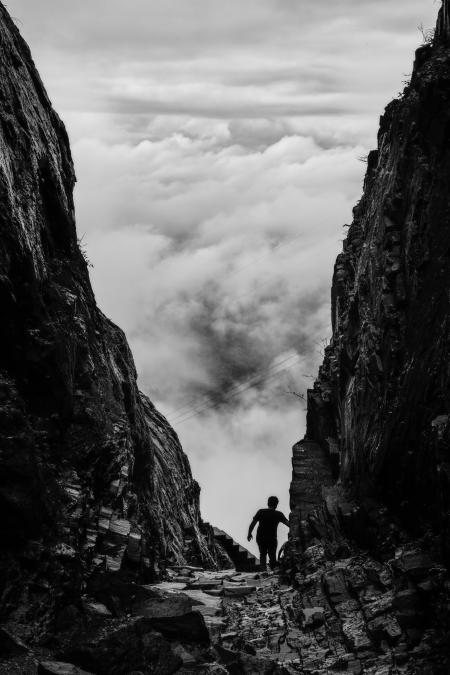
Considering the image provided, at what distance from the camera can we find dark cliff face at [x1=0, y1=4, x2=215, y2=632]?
1187 centimetres

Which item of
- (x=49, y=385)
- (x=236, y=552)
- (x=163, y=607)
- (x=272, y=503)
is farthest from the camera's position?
(x=236, y=552)

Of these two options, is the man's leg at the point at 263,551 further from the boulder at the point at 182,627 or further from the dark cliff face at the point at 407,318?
the boulder at the point at 182,627

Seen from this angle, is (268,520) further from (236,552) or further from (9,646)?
(236,552)

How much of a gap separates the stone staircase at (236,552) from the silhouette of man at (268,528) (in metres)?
12.5

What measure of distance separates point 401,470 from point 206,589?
5.86m

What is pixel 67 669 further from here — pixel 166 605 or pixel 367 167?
pixel 367 167

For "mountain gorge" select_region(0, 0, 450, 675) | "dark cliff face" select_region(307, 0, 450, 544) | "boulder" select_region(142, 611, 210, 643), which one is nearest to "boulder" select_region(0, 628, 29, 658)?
"mountain gorge" select_region(0, 0, 450, 675)

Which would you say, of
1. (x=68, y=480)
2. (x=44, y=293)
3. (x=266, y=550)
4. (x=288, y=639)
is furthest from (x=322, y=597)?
(x=44, y=293)

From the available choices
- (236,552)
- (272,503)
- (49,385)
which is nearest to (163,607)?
(49,385)

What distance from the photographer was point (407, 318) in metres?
15.0

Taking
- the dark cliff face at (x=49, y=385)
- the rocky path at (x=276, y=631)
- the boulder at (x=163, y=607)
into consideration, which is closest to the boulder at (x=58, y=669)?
the rocky path at (x=276, y=631)

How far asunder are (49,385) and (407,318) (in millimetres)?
7318

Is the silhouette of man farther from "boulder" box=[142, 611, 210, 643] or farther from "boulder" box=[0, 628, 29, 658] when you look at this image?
"boulder" box=[0, 628, 29, 658]

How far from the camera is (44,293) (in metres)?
15.5
